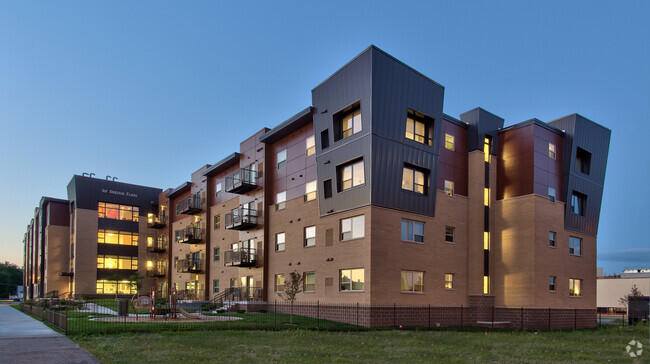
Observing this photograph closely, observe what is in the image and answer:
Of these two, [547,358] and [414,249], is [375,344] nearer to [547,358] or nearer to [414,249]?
[547,358]

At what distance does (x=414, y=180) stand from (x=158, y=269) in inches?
1666

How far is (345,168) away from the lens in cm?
3238

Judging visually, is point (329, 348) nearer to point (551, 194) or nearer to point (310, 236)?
point (310, 236)

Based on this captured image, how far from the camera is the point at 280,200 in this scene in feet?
127

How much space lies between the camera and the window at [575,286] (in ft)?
120

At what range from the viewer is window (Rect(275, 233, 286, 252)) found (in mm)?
37781

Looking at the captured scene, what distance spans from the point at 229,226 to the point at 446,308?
60.8 ft

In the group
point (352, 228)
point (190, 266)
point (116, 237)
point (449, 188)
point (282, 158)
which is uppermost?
point (282, 158)

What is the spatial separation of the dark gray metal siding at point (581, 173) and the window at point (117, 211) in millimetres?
50848

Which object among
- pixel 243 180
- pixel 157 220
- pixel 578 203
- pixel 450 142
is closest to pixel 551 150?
pixel 578 203

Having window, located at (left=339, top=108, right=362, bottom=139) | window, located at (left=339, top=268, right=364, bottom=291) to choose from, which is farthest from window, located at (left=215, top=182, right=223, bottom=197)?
window, located at (left=339, top=268, right=364, bottom=291)

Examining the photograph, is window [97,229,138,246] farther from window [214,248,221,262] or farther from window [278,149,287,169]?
window [278,149,287,169]

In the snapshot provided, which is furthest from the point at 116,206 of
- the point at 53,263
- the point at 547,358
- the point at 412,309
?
the point at 547,358

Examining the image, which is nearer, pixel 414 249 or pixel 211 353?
pixel 211 353
